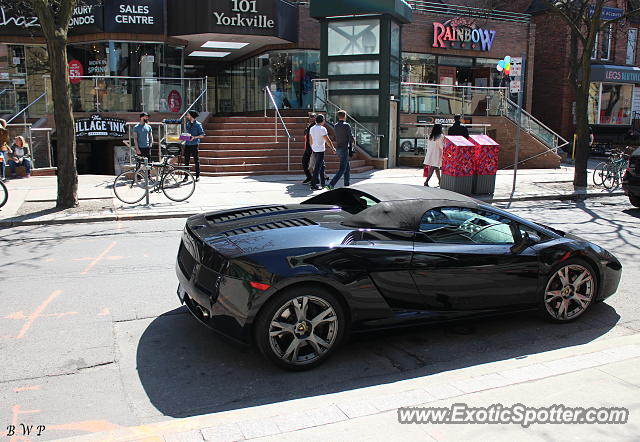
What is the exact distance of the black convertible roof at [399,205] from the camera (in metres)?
4.95

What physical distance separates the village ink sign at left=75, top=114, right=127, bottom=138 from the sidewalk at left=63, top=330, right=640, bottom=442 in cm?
1542

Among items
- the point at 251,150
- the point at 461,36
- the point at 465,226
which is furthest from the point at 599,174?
the point at 465,226

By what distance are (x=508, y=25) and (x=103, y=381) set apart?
27756 mm

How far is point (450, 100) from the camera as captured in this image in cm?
2177

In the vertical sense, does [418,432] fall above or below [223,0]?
below

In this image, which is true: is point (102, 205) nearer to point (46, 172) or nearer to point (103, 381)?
point (46, 172)

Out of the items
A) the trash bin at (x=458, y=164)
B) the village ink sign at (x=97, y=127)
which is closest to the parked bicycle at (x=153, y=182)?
the village ink sign at (x=97, y=127)

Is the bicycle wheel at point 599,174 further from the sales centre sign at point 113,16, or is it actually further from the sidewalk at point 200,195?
the sales centre sign at point 113,16

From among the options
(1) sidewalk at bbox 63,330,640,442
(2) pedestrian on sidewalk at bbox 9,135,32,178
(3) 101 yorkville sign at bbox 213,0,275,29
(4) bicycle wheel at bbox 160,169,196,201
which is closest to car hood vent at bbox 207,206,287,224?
(1) sidewalk at bbox 63,330,640,442

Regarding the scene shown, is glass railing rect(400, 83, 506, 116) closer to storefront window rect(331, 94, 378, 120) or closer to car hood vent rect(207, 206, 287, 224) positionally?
storefront window rect(331, 94, 378, 120)

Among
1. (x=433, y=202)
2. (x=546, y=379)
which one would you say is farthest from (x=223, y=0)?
(x=546, y=379)

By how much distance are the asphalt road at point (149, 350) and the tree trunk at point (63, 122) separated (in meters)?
4.22

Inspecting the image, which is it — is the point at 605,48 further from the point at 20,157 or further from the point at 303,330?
the point at 303,330

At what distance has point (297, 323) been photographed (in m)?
4.34
